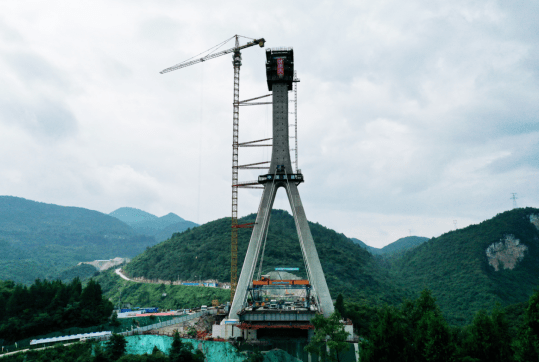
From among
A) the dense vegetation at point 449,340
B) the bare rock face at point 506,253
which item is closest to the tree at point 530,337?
the dense vegetation at point 449,340

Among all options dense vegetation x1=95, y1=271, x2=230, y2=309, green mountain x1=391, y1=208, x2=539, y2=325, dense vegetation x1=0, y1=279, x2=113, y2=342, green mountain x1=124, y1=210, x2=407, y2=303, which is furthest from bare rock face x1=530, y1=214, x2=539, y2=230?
dense vegetation x1=0, y1=279, x2=113, y2=342

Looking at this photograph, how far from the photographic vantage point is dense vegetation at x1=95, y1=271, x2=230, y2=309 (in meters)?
97.7

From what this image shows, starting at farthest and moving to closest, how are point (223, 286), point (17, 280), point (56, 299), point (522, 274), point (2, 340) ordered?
point (17, 280)
point (522, 274)
point (223, 286)
point (56, 299)
point (2, 340)

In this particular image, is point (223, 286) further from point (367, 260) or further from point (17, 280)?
point (17, 280)

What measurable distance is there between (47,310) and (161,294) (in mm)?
63578

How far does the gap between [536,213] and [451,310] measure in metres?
84.0

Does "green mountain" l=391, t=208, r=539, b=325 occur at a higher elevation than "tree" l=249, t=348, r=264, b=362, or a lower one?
higher

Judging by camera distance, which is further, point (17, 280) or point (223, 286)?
point (17, 280)

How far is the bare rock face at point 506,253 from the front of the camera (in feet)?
471

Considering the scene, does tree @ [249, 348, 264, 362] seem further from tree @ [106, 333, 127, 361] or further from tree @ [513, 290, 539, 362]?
tree @ [513, 290, 539, 362]

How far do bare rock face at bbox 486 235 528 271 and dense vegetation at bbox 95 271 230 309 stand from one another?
360 feet

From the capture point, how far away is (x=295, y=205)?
161 ft

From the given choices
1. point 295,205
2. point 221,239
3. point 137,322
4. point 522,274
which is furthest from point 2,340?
point 522,274

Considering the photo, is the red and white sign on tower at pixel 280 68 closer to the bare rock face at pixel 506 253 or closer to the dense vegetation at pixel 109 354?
the dense vegetation at pixel 109 354
